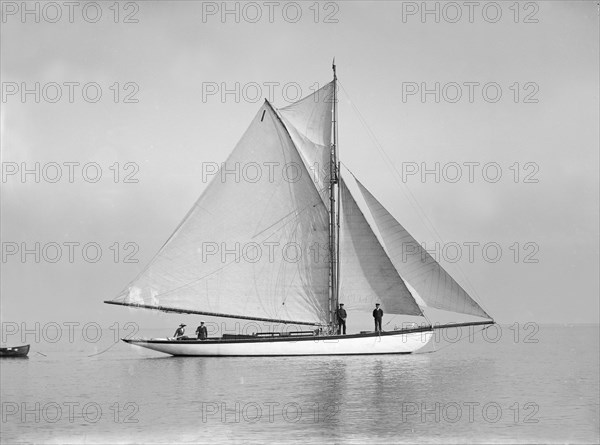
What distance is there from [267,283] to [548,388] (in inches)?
771

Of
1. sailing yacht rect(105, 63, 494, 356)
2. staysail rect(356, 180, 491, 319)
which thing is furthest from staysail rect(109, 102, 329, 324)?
staysail rect(356, 180, 491, 319)

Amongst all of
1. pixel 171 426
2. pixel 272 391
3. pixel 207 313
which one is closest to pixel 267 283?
pixel 207 313

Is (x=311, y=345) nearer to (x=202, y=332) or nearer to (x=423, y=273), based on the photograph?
(x=202, y=332)

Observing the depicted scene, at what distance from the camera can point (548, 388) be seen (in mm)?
43750

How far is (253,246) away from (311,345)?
7.50m

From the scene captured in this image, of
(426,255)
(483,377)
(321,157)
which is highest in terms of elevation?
(321,157)

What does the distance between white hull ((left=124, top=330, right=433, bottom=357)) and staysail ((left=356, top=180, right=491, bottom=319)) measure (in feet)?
16.6

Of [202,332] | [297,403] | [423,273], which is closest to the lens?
[297,403]

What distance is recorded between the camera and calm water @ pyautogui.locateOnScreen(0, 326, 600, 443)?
2631 centimetres

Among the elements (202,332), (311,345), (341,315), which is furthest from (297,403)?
(202,332)

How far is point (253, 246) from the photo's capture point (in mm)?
56469

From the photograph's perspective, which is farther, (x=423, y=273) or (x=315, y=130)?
(x=315, y=130)

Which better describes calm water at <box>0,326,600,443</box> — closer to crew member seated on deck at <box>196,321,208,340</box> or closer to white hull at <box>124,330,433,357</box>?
white hull at <box>124,330,433,357</box>

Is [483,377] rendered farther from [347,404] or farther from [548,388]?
[347,404]
